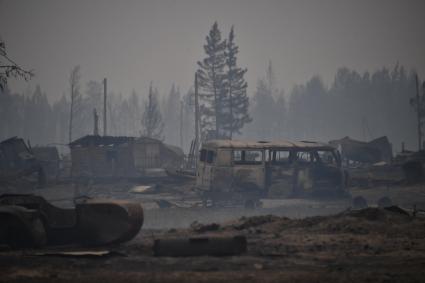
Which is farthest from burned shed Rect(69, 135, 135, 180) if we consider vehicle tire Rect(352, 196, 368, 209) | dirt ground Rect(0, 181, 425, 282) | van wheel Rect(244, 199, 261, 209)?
dirt ground Rect(0, 181, 425, 282)

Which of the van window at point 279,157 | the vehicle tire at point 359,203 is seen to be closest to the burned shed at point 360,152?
the van window at point 279,157

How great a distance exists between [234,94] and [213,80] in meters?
2.72

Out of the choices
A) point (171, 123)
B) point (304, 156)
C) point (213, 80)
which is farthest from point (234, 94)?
point (171, 123)

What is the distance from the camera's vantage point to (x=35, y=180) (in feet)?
94.2

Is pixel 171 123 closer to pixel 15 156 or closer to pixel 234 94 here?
pixel 234 94

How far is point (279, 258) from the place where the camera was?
7562mm

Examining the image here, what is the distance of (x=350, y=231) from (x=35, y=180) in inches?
894

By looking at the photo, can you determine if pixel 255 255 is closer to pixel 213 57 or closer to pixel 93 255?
pixel 93 255

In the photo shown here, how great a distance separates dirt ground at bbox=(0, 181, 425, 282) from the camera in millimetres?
6388

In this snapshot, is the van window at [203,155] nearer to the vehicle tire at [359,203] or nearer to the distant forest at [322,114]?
the vehicle tire at [359,203]

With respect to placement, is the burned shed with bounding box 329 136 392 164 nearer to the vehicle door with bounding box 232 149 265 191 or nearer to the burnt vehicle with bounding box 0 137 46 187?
the vehicle door with bounding box 232 149 265 191

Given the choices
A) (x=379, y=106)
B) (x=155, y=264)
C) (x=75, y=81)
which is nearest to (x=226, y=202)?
(x=155, y=264)

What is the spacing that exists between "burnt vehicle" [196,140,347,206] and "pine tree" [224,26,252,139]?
111 feet

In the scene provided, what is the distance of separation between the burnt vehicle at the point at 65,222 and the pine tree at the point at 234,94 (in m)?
43.6
